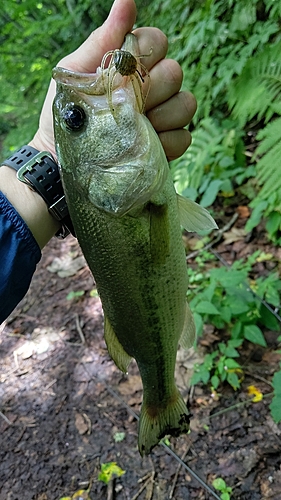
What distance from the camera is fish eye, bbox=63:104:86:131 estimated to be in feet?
4.78

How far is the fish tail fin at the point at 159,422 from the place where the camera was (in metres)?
2.08

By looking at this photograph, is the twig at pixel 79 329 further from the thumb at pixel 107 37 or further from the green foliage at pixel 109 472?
the thumb at pixel 107 37

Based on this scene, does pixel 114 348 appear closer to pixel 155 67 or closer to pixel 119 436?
pixel 155 67

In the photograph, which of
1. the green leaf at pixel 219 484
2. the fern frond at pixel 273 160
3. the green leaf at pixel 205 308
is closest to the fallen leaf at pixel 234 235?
the fern frond at pixel 273 160

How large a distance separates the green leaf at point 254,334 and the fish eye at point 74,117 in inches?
79.1

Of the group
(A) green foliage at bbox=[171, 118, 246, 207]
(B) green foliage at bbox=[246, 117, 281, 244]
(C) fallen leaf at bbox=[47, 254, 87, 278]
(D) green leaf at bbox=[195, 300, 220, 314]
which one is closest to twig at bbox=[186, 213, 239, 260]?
(A) green foliage at bbox=[171, 118, 246, 207]

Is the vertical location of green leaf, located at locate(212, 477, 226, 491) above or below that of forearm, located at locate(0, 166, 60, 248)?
below

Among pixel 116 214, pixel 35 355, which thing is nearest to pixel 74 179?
pixel 116 214

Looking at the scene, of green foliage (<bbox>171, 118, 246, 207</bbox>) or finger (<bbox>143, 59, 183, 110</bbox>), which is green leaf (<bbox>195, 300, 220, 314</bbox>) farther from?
finger (<bbox>143, 59, 183, 110</bbox>)

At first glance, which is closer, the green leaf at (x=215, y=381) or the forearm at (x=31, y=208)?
the forearm at (x=31, y=208)

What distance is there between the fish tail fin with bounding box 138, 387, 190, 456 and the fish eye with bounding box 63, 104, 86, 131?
4.56 ft

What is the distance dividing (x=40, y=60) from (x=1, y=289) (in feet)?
26.0

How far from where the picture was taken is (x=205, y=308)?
298cm

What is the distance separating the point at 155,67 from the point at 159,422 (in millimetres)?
1707
